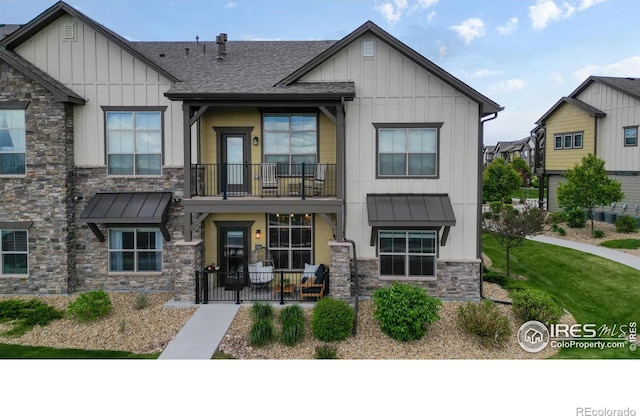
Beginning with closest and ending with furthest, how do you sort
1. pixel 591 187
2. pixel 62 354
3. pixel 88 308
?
pixel 62 354 < pixel 88 308 < pixel 591 187

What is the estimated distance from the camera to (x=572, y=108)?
21078mm

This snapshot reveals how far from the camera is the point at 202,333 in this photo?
8953mm

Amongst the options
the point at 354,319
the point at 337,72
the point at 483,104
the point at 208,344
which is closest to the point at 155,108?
the point at 337,72

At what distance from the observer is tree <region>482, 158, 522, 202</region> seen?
91.8 ft

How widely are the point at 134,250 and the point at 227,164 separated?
3.96 metres

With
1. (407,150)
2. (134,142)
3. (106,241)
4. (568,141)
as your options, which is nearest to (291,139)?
(407,150)

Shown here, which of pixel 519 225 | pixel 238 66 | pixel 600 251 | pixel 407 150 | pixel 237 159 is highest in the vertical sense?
pixel 238 66

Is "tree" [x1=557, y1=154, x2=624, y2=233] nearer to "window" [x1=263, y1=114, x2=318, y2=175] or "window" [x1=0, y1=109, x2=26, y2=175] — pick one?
"window" [x1=263, y1=114, x2=318, y2=175]

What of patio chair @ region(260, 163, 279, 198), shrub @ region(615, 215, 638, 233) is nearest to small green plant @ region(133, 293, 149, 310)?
patio chair @ region(260, 163, 279, 198)

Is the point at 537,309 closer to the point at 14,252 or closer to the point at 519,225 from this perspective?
the point at 519,225

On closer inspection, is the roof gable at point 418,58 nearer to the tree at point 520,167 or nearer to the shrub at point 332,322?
the shrub at point 332,322

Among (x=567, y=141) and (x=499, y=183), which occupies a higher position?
(x=567, y=141)

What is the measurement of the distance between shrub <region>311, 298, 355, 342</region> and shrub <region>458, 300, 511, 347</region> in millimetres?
2650

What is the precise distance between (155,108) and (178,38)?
4266mm
